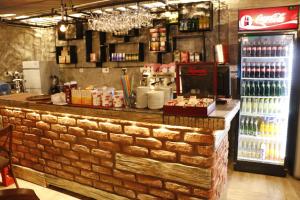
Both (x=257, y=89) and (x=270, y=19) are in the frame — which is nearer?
(x=270, y=19)

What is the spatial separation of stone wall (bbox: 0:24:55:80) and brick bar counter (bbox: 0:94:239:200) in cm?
408

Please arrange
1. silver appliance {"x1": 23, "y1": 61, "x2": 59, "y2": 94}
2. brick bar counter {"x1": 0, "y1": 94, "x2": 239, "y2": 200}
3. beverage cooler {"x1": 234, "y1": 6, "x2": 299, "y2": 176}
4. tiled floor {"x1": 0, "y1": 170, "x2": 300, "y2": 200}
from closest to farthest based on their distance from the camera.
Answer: brick bar counter {"x1": 0, "y1": 94, "x2": 239, "y2": 200} → tiled floor {"x1": 0, "y1": 170, "x2": 300, "y2": 200} → beverage cooler {"x1": 234, "y1": 6, "x2": 299, "y2": 176} → silver appliance {"x1": 23, "y1": 61, "x2": 59, "y2": 94}

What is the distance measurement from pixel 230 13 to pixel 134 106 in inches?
133

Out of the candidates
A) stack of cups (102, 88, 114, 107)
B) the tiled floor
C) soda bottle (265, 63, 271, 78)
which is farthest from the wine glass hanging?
the tiled floor

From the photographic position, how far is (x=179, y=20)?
5137mm

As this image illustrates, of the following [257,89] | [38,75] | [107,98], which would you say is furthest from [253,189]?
[38,75]

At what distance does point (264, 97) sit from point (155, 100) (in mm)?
2431

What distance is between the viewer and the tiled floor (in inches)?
132

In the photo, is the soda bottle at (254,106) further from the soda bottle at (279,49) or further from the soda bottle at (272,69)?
the soda bottle at (279,49)

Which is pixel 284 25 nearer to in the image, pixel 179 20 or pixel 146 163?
pixel 179 20

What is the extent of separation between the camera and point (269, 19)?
12.7 ft

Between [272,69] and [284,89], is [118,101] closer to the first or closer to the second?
[272,69]

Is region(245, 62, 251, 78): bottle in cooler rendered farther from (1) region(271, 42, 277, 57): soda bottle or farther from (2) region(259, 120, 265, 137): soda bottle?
(2) region(259, 120, 265, 137): soda bottle

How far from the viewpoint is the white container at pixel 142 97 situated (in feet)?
8.20
